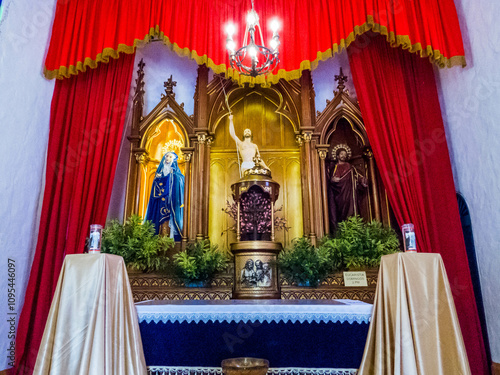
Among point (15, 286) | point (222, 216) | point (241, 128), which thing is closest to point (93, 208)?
point (15, 286)

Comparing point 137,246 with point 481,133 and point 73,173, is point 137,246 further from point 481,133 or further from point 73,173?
point 481,133

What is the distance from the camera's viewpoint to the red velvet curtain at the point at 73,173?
12.8 ft

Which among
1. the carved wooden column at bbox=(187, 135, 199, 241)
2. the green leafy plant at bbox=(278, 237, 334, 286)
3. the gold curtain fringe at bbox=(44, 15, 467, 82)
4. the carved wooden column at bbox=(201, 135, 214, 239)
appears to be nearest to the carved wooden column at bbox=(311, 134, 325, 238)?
the green leafy plant at bbox=(278, 237, 334, 286)

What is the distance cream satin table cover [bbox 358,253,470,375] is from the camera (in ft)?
7.49

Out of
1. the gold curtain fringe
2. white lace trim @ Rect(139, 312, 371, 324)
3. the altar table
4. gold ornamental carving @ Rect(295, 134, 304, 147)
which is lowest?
the altar table

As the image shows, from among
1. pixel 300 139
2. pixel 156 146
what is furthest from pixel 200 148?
pixel 300 139

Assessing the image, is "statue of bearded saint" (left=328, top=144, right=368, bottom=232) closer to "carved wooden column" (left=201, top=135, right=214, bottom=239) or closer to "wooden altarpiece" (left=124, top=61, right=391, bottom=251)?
"wooden altarpiece" (left=124, top=61, right=391, bottom=251)

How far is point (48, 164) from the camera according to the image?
4.41 m

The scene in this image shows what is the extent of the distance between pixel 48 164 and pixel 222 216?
2290 millimetres

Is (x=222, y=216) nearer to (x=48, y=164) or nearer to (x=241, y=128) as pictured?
(x=241, y=128)

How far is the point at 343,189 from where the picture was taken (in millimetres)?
5184

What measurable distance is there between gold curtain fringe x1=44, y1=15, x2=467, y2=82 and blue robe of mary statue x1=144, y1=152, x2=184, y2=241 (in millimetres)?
1416

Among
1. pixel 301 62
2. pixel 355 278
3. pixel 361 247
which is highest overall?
pixel 301 62

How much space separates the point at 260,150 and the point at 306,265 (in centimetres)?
212
